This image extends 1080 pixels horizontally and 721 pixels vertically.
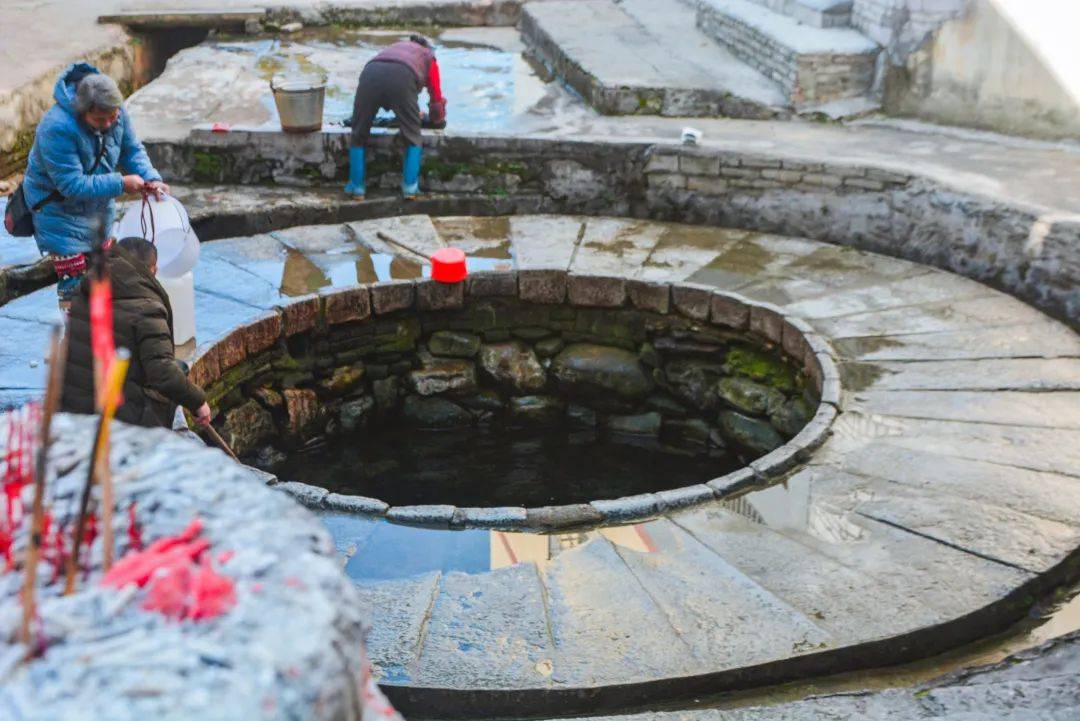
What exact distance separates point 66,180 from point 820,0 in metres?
7.50

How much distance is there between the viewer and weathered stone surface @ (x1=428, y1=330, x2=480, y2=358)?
26.8ft

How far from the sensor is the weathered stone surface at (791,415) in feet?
23.2

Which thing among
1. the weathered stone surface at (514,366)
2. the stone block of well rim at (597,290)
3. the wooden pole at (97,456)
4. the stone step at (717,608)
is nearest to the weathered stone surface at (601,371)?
the weathered stone surface at (514,366)

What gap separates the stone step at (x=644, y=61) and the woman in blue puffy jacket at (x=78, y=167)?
532 centimetres

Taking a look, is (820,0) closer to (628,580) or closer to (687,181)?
(687,181)

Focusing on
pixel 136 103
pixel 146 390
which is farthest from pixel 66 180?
pixel 136 103

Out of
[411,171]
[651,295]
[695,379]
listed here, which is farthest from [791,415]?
[411,171]

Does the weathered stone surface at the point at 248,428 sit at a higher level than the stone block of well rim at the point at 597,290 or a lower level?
lower

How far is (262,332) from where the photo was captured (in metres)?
7.11

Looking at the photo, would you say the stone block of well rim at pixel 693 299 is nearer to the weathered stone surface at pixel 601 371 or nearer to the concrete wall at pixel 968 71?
the weathered stone surface at pixel 601 371

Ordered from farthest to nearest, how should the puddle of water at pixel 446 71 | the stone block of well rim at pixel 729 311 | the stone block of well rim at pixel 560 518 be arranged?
the puddle of water at pixel 446 71
the stone block of well rim at pixel 729 311
the stone block of well rim at pixel 560 518

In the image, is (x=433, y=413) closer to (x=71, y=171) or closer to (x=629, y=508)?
(x=629, y=508)

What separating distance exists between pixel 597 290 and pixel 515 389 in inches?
42.6

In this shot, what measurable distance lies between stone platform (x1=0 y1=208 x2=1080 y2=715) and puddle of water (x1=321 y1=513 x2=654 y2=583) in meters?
A: 0.04
